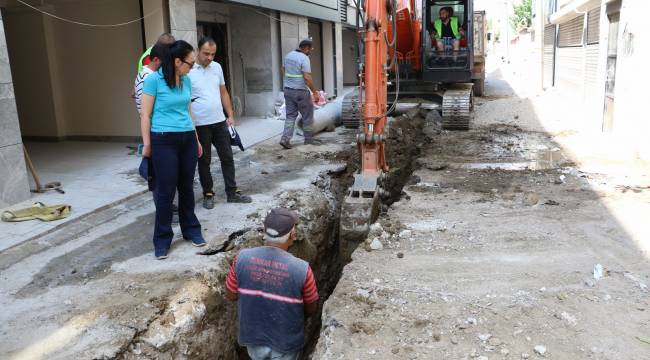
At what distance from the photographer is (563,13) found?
17.1 metres

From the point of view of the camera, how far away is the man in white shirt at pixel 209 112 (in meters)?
5.43

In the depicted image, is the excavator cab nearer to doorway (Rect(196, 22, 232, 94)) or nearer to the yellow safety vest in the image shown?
the yellow safety vest

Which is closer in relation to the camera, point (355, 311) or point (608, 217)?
point (355, 311)

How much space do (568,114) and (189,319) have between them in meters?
12.2

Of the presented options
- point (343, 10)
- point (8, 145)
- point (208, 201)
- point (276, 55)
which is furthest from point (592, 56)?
point (8, 145)

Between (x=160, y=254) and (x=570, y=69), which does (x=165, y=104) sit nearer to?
(x=160, y=254)

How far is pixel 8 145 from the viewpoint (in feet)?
18.9

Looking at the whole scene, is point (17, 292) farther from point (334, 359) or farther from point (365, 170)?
point (365, 170)

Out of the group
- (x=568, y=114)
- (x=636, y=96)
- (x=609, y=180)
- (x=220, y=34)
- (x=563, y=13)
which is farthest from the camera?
(x=563, y=13)

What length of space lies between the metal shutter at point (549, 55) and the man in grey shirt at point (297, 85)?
44.9 ft

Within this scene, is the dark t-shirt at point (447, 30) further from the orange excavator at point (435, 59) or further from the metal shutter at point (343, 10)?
the metal shutter at point (343, 10)

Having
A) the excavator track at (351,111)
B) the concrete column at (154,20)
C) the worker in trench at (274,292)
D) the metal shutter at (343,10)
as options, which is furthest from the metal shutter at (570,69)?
the worker in trench at (274,292)

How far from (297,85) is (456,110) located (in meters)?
3.36

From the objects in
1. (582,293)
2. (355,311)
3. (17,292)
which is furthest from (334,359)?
(17,292)
